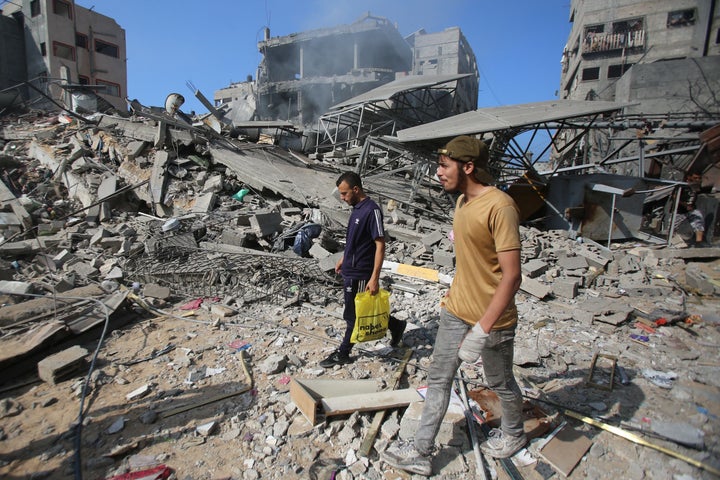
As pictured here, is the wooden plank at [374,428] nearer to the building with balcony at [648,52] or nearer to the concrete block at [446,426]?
the concrete block at [446,426]

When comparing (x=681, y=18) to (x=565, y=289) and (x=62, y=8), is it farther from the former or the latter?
(x=62, y=8)

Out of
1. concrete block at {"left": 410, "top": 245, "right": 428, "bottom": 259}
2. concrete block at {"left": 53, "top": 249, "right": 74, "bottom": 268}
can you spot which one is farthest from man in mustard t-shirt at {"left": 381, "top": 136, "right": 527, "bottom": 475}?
concrete block at {"left": 53, "top": 249, "right": 74, "bottom": 268}

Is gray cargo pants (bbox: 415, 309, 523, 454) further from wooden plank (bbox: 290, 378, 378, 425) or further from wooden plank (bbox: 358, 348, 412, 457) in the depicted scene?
wooden plank (bbox: 290, 378, 378, 425)

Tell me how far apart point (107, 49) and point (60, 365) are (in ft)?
120

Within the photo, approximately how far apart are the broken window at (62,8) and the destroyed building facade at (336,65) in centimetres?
1337

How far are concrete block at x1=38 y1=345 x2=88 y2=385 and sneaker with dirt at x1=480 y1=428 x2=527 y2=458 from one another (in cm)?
359

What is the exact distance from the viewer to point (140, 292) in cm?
551

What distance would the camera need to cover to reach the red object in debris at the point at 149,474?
227cm

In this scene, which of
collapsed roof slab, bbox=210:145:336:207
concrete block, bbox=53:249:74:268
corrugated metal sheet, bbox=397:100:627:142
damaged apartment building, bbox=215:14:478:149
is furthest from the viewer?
damaged apartment building, bbox=215:14:478:149

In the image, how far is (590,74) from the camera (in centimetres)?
2953

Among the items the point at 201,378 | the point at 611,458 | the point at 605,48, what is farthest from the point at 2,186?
the point at 605,48

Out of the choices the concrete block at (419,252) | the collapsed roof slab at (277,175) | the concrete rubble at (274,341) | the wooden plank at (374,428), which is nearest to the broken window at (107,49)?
the collapsed roof slab at (277,175)

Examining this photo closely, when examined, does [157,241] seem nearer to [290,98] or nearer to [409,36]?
[290,98]

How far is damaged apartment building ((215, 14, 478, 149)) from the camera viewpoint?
26.1 metres
